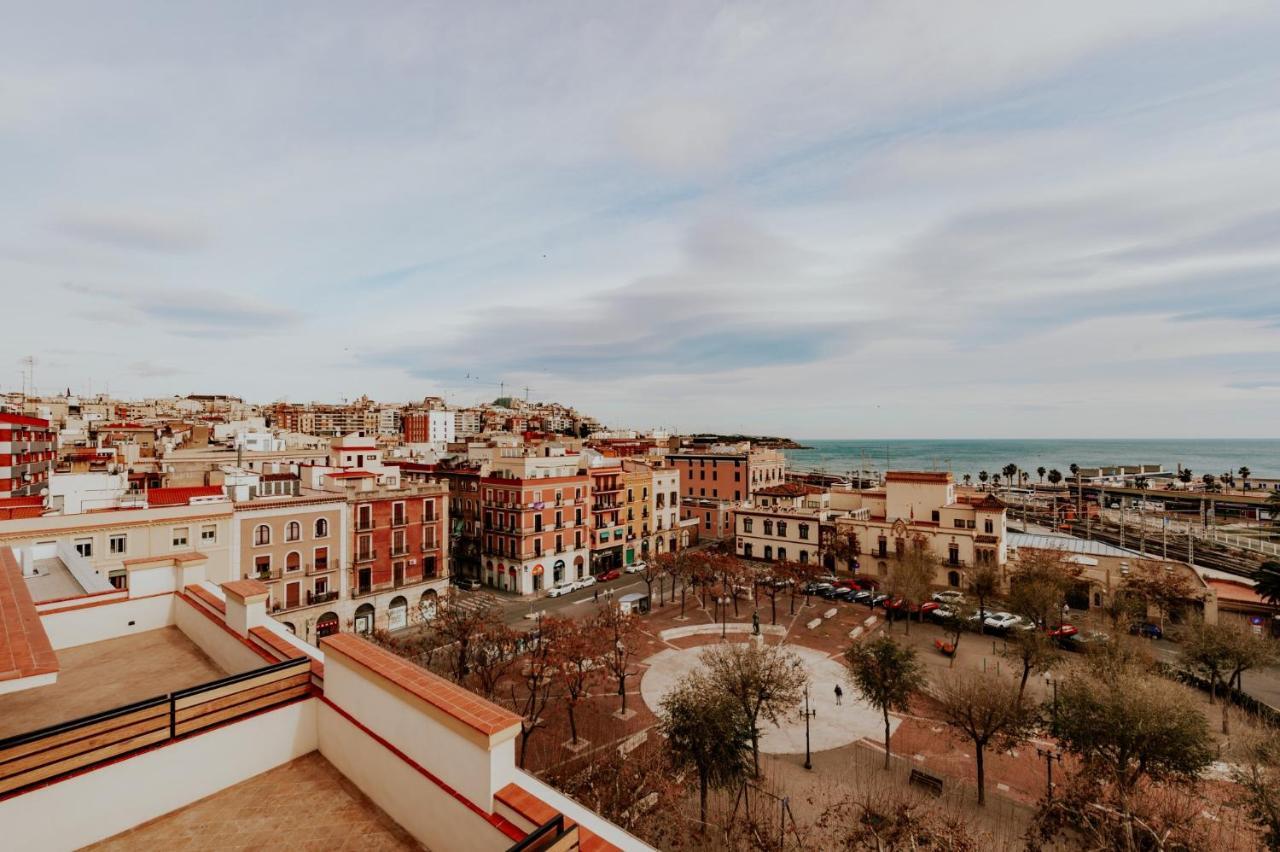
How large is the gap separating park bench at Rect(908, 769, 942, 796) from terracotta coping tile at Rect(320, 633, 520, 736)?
19.1 metres

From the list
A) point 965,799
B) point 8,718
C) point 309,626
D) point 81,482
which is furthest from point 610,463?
point 8,718

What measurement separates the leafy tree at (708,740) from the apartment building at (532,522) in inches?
1166

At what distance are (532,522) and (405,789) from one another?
40783mm

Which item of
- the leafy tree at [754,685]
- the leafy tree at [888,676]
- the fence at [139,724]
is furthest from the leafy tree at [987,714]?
the fence at [139,724]

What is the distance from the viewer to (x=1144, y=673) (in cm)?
2070

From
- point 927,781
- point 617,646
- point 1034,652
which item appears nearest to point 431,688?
point 927,781

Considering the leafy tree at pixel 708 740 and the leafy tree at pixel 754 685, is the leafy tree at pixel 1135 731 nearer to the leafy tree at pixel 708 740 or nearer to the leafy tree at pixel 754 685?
the leafy tree at pixel 754 685

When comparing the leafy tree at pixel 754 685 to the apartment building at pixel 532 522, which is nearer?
the leafy tree at pixel 754 685

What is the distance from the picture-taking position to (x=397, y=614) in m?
38.8

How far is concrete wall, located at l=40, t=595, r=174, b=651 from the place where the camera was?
32.0 feet

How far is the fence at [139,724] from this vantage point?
504cm

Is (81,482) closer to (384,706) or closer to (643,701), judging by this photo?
(643,701)

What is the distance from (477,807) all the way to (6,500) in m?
41.5

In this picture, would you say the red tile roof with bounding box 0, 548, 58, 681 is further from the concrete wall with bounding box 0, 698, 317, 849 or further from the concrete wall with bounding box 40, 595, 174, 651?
the concrete wall with bounding box 40, 595, 174, 651
